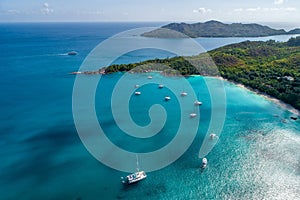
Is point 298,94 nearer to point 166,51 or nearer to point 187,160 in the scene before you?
point 187,160

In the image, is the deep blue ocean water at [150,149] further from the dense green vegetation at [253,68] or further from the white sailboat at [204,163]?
the dense green vegetation at [253,68]

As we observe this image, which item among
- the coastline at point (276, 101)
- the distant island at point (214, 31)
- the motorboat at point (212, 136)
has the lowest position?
the motorboat at point (212, 136)

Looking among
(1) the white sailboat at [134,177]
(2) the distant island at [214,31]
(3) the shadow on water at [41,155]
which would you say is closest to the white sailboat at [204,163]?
(1) the white sailboat at [134,177]

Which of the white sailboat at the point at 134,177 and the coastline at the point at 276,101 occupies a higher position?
the coastline at the point at 276,101

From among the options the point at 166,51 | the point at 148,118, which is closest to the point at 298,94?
the point at 148,118

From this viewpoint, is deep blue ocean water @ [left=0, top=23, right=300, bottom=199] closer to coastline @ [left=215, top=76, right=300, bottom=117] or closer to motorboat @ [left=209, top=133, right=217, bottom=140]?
coastline @ [left=215, top=76, right=300, bottom=117]

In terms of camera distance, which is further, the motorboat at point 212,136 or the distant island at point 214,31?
the distant island at point 214,31

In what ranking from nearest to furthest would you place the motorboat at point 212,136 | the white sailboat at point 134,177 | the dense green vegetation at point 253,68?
the white sailboat at point 134,177 < the motorboat at point 212,136 < the dense green vegetation at point 253,68

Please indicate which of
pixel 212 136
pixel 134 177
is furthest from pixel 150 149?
pixel 212 136

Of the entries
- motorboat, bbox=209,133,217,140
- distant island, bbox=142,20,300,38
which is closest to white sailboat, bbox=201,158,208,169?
motorboat, bbox=209,133,217,140
